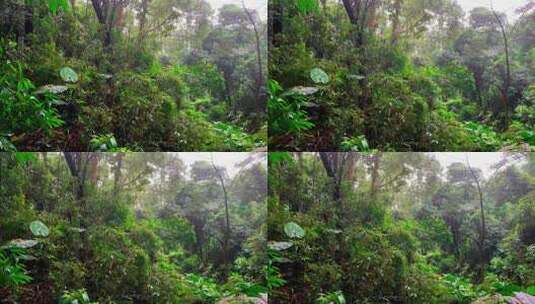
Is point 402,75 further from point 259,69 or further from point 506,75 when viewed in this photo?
point 259,69

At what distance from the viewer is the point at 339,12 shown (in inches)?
150

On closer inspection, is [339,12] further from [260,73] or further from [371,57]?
[260,73]

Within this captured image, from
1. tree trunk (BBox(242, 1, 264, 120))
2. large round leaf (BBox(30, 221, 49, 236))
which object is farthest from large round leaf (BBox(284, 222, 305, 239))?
large round leaf (BBox(30, 221, 49, 236))

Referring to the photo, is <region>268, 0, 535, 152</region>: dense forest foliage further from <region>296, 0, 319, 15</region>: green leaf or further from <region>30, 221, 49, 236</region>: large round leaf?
<region>30, 221, 49, 236</region>: large round leaf

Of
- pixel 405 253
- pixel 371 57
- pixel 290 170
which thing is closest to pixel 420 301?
pixel 405 253

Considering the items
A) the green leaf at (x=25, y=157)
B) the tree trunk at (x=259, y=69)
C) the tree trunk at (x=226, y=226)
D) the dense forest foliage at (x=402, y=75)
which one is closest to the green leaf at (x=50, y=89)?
the green leaf at (x=25, y=157)

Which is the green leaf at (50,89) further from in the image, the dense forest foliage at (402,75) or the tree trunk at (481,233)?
the tree trunk at (481,233)

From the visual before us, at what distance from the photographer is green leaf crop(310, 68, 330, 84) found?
379cm

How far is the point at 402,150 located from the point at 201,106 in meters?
1.12

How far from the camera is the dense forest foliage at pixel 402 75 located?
3799mm

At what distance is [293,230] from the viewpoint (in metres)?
3.78

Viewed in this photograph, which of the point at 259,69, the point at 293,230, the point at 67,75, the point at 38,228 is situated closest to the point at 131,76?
the point at 67,75

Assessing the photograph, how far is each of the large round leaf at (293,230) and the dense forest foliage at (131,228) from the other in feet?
0.42

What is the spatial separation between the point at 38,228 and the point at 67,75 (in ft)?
2.67
